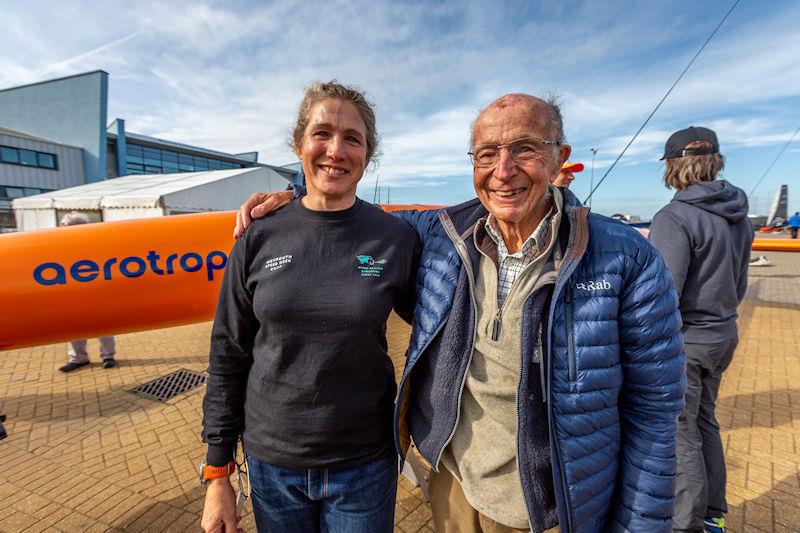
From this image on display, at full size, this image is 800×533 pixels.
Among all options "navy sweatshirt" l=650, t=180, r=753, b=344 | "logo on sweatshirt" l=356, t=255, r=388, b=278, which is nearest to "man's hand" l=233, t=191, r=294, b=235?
"logo on sweatshirt" l=356, t=255, r=388, b=278

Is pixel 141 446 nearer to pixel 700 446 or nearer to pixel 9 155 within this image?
pixel 700 446

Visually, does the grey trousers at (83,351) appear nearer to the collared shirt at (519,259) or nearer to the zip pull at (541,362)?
the collared shirt at (519,259)

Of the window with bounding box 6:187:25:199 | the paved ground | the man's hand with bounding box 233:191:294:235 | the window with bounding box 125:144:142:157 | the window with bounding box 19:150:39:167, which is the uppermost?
the window with bounding box 125:144:142:157

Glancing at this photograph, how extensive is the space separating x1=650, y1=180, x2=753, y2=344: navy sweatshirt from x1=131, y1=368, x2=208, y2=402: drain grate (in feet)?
16.2

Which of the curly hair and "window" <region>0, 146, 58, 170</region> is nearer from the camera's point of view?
the curly hair

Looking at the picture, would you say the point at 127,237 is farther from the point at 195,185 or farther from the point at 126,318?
the point at 195,185

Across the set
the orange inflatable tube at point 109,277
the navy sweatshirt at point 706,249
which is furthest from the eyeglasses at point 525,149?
the orange inflatable tube at point 109,277

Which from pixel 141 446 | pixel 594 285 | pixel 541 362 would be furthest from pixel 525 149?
pixel 141 446

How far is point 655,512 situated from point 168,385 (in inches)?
199

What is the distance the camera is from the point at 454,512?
59.1 inches

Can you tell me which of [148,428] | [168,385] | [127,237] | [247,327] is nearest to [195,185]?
[168,385]

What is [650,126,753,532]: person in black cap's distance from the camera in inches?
81.4

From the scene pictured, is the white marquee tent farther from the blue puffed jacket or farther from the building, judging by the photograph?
the blue puffed jacket

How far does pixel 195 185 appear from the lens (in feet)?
46.5
